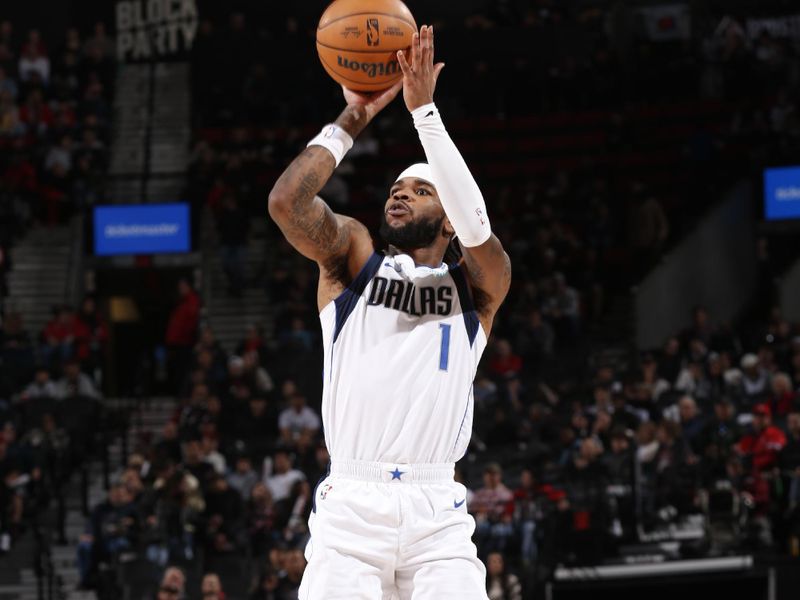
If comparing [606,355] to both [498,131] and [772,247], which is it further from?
[498,131]

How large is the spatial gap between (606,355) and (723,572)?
726 centimetres

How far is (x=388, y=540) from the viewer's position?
18.7 feet

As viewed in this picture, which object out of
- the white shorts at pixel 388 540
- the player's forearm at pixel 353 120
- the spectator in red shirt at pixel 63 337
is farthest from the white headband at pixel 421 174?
the spectator in red shirt at pixel 63 337

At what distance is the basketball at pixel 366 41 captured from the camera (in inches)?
232

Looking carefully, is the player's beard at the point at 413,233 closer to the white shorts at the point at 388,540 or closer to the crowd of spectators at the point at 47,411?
the white shorts at the point at 388,540

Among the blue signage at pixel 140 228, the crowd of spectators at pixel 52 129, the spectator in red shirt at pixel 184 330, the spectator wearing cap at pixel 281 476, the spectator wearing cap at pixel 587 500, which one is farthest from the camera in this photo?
the crowd of spectators at pixel 52 129

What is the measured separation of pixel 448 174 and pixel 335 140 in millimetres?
584

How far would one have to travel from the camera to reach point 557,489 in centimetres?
1473

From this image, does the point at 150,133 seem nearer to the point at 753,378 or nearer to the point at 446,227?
the point at 753,378

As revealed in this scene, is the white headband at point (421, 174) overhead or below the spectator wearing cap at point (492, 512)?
overhead

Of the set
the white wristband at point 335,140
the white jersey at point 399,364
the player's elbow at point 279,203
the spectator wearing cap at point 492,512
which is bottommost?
the spectator wearing cap at point 492,512

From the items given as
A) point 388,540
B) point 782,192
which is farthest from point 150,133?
point 388,540

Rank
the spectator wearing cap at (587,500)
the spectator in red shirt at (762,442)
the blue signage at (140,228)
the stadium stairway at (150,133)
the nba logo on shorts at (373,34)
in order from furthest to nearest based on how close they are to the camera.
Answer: the stadium stairway at (150,133)
the blue signage at (140,228)
the spectator in red shirt at (762,442)
the spectator wearing cap at (587,500)
the nba logo on shorts at (373,34)

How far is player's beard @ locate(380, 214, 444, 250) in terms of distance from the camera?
6.04 meters
